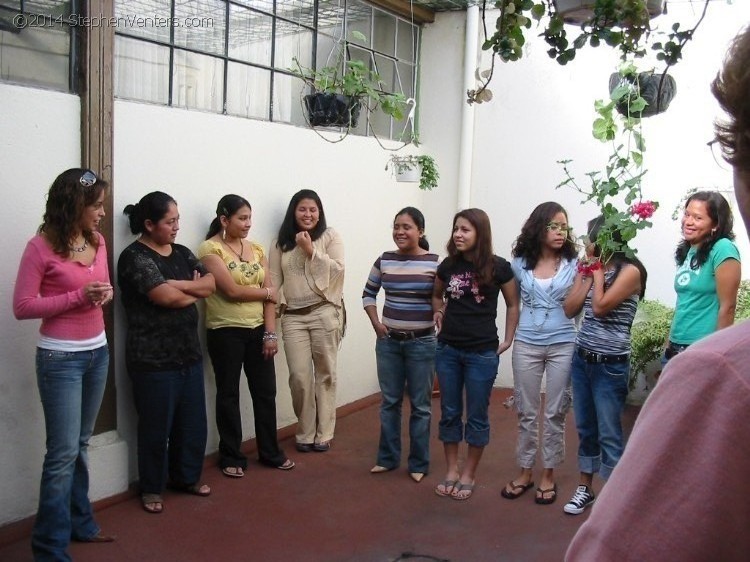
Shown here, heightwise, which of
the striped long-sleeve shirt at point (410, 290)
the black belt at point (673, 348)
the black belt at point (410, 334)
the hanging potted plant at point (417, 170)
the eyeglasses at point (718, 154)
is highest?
the hanging potted plant at point (417, 170)

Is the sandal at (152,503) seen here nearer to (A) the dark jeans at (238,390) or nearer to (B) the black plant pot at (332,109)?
(A) the dark jeans at (238,390)

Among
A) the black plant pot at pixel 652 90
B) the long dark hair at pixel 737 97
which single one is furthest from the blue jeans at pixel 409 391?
the long dark hair at pixel 737 97

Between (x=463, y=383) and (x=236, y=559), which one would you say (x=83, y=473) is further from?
(x=463, y=383)

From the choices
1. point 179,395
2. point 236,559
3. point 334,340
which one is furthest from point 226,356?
point 236,559

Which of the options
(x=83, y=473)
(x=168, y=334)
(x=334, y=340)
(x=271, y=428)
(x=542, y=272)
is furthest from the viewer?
(x=334, y=340)

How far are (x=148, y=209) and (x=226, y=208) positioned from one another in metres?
0.63

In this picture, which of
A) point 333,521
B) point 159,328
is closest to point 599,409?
point 333,521

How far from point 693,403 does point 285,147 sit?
187 inches

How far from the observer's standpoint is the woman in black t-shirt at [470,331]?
452cm

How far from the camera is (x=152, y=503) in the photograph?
13.7 ft

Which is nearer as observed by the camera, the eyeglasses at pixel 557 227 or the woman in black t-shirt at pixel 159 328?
the woman in black t-shirt at pixel 159 328

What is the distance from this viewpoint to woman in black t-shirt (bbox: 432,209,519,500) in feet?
14.8

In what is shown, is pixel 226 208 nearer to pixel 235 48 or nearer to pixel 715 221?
pixel 235 48

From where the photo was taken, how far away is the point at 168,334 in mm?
4129
